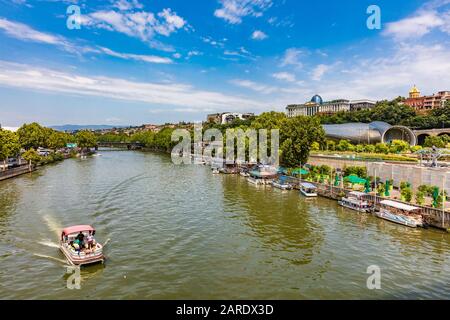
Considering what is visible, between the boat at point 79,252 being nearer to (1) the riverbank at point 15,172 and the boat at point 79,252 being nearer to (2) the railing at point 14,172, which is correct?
(1) the riverbank at point 15,172

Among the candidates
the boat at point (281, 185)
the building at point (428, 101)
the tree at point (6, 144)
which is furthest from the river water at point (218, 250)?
the building at point (428, 101)

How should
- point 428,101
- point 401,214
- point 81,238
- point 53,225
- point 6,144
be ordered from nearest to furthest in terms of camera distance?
point 81,238 < point 53,225 < point 401,214 < point 6,144 < point 428,101

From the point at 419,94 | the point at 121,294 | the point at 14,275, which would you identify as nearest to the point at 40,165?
the point at 14,275

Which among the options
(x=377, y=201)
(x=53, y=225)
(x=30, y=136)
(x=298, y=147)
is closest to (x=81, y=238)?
(x=53, y=225)

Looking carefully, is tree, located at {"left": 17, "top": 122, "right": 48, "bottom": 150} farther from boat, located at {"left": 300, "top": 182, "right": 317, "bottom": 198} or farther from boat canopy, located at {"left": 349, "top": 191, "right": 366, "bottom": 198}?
boat canopy, located at {"left": 349, "top": 191, "right": 366, "bottom": 198}

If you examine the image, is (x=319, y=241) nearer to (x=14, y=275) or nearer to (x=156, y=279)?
(x=156, y=279)

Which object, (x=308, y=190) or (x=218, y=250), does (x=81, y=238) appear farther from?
(x=308, y=190)

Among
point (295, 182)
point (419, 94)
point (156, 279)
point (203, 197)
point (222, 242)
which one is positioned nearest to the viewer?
point (156, 279)
